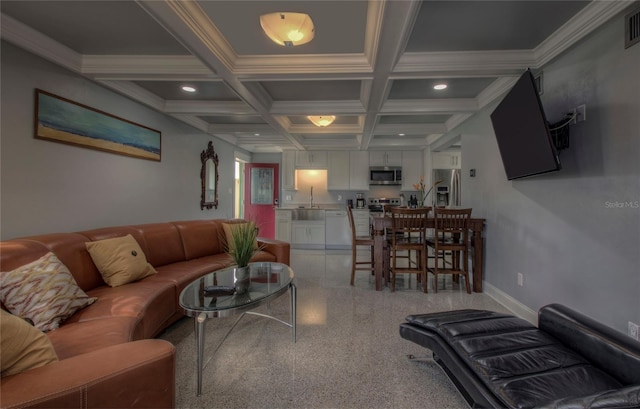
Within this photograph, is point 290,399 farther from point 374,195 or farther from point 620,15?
point 374,195

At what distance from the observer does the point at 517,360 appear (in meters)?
1.41

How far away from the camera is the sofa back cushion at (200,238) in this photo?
3.33 meters

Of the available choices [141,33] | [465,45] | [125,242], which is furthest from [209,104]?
[465,45]

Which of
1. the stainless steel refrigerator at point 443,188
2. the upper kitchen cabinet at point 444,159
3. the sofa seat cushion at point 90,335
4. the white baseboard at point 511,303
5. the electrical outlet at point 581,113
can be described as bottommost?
the white baseboard at point 511,303

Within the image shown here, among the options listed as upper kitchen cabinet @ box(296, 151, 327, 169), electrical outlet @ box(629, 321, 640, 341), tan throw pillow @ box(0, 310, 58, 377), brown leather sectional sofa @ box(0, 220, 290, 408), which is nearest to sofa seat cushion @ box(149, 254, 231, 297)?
brown leather sectional sofa @ box(0, 220, 290, 408)

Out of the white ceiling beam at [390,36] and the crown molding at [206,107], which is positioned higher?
the crown molding at [206,107]

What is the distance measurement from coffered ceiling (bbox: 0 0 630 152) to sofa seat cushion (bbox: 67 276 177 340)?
2.00 m

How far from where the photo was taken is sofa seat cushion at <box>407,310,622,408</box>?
121cm

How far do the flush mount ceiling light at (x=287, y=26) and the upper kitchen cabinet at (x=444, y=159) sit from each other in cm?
478

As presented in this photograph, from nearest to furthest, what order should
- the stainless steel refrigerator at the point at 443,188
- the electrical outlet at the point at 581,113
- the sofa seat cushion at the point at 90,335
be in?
the sofa seat cushion at the point at 90,335 → the electrical outlet at the point at 581,113 → the stainless steel refrigerator at the point at 443,188

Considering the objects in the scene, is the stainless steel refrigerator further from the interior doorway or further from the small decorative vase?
the interior doorway

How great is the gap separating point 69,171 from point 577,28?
4.57 meters

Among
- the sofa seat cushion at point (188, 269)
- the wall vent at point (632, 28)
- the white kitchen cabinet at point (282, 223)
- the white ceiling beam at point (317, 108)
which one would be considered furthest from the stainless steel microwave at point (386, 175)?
the wall vent at point (632, 28)

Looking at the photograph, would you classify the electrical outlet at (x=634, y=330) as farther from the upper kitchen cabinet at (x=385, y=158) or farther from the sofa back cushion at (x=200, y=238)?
the upper kitchen cabinet at (x=385, y=158)
